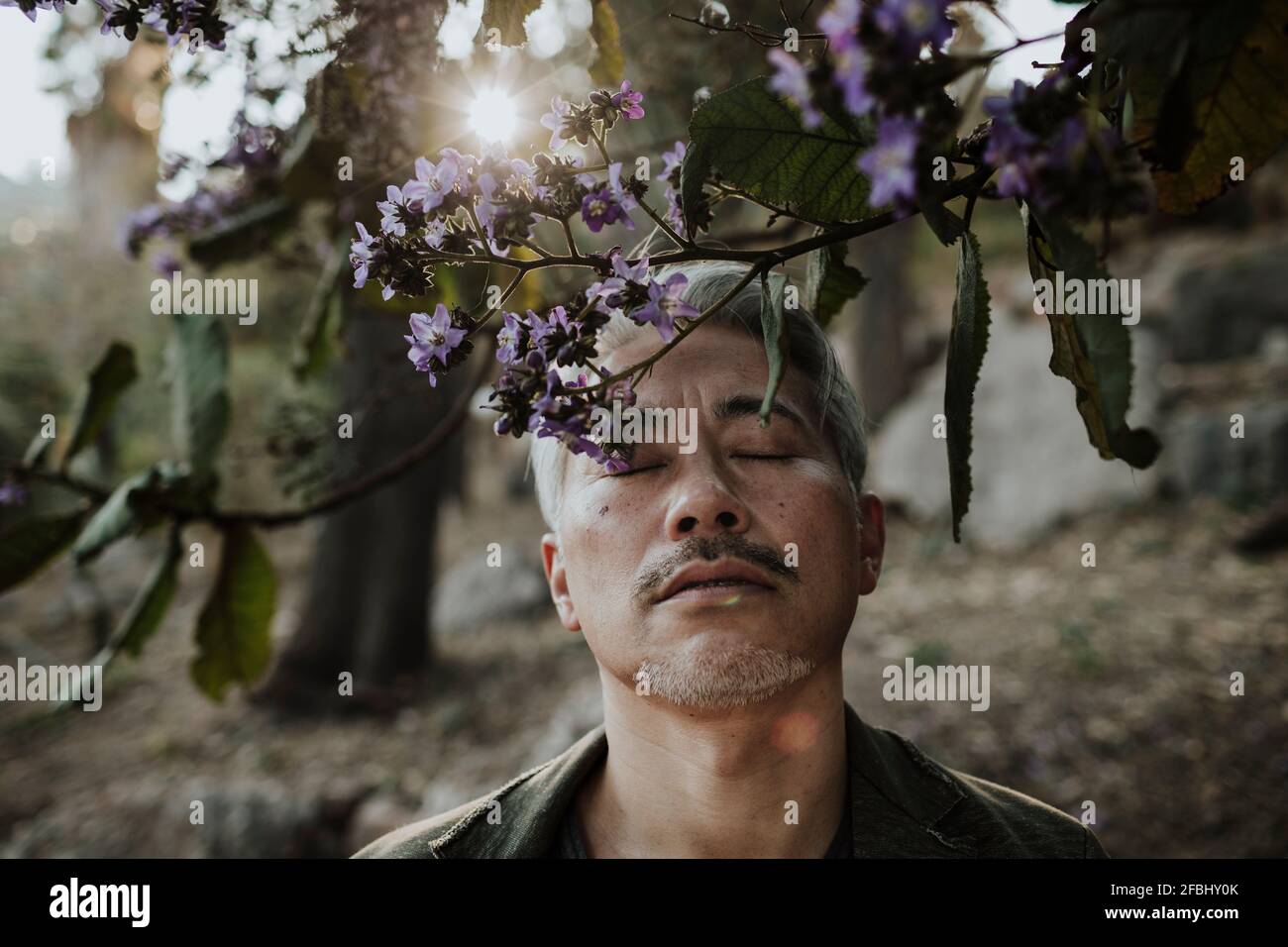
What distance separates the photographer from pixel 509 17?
109cm

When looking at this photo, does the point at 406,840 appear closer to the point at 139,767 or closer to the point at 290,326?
the point at 139,767

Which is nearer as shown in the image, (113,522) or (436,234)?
(436,234)

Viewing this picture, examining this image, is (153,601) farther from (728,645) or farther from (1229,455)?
(1229,455)

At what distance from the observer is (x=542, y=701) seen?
524cm

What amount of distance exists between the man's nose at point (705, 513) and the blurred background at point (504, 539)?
2.57 feet

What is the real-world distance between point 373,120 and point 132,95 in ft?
6.49

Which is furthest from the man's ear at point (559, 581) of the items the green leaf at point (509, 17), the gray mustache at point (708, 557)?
the green leaf at point (509, 17)

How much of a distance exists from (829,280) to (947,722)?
11.2 feet

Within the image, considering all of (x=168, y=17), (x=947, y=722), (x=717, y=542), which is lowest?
(x=947, y=722)

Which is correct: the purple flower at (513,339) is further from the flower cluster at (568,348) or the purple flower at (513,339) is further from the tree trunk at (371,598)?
the tree trunk at (371,598)

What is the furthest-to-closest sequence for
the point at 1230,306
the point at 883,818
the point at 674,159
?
the point at 1230,306
the point at 883,818
the point at 674,159

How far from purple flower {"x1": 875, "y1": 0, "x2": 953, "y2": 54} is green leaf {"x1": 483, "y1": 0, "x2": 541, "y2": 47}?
614 mm

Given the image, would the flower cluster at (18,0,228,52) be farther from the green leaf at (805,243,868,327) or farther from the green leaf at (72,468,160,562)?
the green leaf at (72,468,160,562)

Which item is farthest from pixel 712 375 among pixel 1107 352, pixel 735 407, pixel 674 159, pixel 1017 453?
pixel 1017 453
